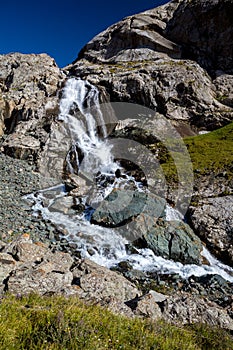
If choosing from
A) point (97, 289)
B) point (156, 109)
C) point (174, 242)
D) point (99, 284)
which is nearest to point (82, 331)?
point (97, 289)

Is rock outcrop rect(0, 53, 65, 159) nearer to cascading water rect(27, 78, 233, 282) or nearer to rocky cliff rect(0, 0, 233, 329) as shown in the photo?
rocky cliff rect(0, 0, 233, 329)

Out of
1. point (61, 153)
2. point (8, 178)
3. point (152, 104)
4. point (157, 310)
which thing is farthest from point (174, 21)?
point (157, 310)

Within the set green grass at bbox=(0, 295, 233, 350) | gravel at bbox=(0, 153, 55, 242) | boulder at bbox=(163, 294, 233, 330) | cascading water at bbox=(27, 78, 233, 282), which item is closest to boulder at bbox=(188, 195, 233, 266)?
cascading water at bbox=(27, 78, 233, 282)

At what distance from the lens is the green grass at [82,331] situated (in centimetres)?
338

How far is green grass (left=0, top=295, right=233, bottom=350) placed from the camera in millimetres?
3381

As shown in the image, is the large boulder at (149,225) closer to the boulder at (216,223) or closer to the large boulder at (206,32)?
the boulder at (216,223)

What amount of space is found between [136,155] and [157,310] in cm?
1947

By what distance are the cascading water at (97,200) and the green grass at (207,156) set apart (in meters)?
4.58

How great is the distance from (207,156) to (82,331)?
71.9ft

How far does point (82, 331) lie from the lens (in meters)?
3.54

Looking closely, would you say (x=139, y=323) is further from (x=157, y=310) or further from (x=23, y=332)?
(x=23, y=332)

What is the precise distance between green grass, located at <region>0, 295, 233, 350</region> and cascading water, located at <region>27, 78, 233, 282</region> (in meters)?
7.20

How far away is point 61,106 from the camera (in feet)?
104

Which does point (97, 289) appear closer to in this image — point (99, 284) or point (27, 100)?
point (99, 284)
